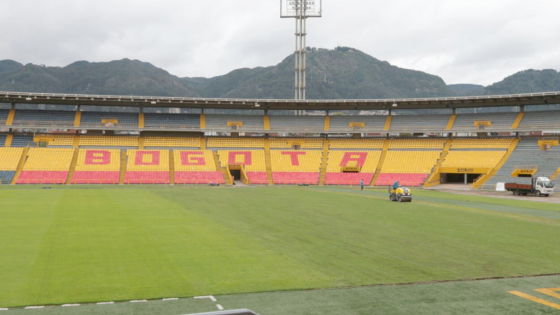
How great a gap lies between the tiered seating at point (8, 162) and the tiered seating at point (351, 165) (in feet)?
132

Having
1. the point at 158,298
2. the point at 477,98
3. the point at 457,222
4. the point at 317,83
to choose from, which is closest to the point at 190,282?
the point at 158,298

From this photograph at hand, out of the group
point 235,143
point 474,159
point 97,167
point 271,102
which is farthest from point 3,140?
point 474,159

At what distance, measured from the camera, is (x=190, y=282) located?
10609mm

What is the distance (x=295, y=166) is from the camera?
63.4m

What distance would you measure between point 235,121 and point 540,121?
44.4 m

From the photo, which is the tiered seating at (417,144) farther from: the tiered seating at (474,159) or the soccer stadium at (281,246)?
the soccer stadium at (281,246)

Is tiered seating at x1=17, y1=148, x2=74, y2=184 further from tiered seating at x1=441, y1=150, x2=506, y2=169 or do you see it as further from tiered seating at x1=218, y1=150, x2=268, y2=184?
tiered seating at x1=441, y1=150, x2=506, y2=169

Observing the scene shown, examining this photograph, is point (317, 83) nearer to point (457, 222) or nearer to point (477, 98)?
point (477, 98)

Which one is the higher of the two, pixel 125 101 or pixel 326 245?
pixel 125 101

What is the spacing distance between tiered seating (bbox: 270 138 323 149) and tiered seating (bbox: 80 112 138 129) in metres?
21.8

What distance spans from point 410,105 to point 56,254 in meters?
62.8

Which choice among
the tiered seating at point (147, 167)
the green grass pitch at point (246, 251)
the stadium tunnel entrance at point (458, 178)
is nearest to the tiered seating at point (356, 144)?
the stadium tunnel entrance at point (458, 178)

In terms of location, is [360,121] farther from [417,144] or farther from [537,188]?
[537,188]

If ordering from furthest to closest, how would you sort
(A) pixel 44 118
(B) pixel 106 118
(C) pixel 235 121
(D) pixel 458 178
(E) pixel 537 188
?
(C) pixel 235 121, (B) pixel 106 118, (A) pixel 44 118, (D) pixel 458 178, (E) pixel 537 188
